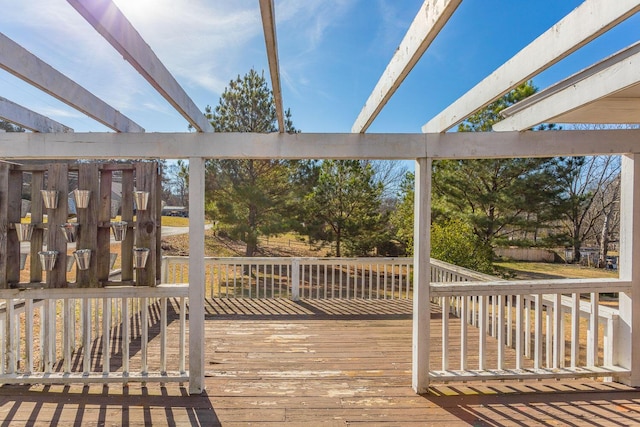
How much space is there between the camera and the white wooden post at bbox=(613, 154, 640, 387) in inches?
97.8

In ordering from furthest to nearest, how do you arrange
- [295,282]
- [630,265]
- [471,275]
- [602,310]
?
1. [295,282]
2. [471,275]
3. [602,310]
4. [630,265]

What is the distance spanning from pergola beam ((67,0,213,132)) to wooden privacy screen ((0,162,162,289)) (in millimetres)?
771

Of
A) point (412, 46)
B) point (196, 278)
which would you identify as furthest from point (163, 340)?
point (412, 46)

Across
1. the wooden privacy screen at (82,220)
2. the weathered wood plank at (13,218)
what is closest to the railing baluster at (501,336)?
the wooden privacy screen at (82,220)

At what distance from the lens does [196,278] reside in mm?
2441

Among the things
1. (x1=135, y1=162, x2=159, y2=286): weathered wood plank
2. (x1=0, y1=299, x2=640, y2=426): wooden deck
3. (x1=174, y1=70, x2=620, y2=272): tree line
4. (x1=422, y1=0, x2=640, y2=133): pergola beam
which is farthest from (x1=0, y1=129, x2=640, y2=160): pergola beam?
(x1=174, y1=70, x2=620, y2=272): tree line

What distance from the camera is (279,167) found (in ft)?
28.7

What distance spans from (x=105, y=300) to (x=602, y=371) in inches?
160

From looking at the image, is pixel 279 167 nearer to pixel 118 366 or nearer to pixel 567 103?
pixel 118 366

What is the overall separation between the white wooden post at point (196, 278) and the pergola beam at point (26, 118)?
3.88 ft

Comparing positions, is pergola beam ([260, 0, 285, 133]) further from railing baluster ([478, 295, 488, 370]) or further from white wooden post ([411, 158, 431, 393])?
railing baluster ([478, 295, 488, 370])

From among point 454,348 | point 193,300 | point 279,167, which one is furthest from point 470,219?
point 193,300

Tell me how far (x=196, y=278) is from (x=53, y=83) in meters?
1.52

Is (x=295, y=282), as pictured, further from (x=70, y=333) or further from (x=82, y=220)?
(x=82, y=220)
